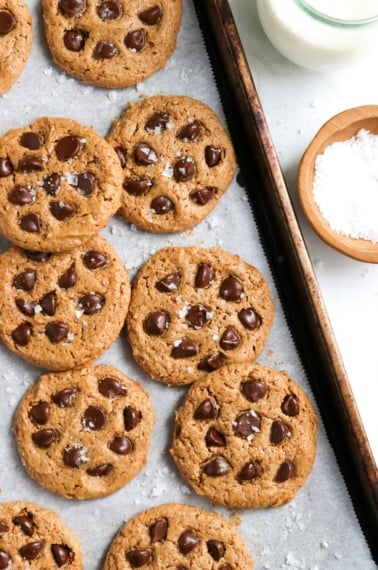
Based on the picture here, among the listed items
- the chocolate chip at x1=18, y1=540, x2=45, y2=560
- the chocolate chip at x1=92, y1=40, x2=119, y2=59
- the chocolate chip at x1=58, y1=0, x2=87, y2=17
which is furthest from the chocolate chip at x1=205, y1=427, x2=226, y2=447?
the chocolate chip at x1=58, y1=0, x2=87, y2=17

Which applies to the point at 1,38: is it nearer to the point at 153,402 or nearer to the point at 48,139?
the point at 48,139

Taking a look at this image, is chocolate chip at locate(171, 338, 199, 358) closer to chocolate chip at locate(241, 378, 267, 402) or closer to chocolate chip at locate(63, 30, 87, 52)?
chocolate chip at locate(241, 378, 267, 402)

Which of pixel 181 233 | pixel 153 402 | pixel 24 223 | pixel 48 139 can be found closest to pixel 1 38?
pixel 48 139

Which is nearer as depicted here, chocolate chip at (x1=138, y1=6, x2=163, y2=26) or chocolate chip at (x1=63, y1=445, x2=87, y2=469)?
chocolate chip at (x1=63, y1=445, x2=87, y2=469)

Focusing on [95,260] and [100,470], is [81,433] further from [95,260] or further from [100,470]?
[95,260]

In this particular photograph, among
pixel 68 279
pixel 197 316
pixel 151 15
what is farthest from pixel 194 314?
pixel 151 15
